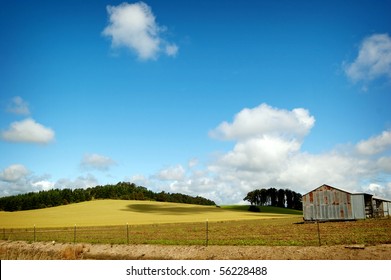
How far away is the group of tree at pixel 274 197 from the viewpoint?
17588 cm

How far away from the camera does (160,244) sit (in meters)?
26.6

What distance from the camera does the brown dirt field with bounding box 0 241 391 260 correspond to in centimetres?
1989

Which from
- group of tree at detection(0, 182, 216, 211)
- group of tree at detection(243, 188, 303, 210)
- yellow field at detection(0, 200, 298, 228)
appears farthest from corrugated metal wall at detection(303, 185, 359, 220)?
group of tree at detection(243, 188, 303, 210)

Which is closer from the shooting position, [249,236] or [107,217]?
[249,236]

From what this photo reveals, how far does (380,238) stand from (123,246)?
18401 mm

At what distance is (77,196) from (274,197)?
9340 centimetres

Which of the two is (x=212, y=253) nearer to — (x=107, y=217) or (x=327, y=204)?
(x=327, y=204)

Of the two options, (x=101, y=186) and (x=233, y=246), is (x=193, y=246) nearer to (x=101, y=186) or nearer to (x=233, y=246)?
(x=233, y=246)

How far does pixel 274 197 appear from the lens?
178m

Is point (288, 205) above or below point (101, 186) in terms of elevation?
below

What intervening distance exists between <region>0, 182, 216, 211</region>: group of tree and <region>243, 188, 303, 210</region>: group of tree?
34.2m

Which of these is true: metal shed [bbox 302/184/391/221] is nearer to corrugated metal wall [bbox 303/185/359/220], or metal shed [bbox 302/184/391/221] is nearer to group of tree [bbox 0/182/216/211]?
corrugated metal wall [bbox 303/185/359/220]

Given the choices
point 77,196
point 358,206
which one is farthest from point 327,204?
point 77,196

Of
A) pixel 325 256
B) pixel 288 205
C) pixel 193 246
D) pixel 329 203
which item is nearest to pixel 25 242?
pixel 193 246
